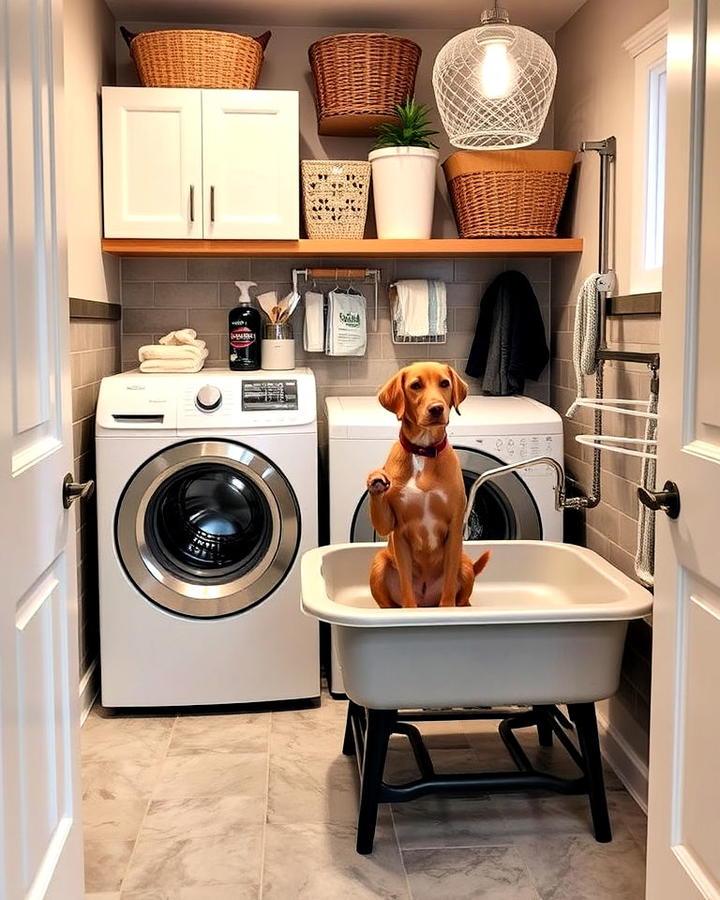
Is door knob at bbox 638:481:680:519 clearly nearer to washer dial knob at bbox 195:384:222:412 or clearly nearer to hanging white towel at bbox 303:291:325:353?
washer dial knob at bbox 195:384:222:412

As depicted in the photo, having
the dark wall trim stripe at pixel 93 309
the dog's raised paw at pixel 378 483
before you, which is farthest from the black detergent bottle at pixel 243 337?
the dog's raised paw at pixel 378 483

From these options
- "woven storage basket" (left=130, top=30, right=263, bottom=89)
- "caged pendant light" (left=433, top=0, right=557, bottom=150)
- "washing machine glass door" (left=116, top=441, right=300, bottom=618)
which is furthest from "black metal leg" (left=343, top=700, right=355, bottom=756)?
"woven storage basket" (left=130, top=30, right=263, bottom=89)

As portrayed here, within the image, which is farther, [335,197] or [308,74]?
[308,74]

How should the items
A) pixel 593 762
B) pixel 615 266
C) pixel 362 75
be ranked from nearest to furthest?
pixel 593 762, pixel 615 266, pixel 362 75

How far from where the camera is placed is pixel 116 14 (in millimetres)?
3605

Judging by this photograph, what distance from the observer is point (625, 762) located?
2.81 m

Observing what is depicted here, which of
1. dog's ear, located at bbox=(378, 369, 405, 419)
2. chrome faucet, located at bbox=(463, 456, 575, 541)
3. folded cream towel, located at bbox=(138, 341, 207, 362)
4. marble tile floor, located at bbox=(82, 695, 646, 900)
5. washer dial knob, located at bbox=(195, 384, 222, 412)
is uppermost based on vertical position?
folded cream towel, located at bbox=(138, 341, 207, 362)

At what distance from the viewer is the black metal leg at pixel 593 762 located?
7.98 feet

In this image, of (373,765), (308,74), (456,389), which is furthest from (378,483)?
(308,74)

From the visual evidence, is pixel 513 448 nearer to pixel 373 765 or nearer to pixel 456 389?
pixel 456 389

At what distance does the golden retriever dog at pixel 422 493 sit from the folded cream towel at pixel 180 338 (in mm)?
1342

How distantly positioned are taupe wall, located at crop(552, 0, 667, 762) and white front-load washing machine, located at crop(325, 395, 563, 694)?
0.16m

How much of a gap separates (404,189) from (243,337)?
0.76 m

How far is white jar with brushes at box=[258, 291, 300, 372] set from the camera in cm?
361
